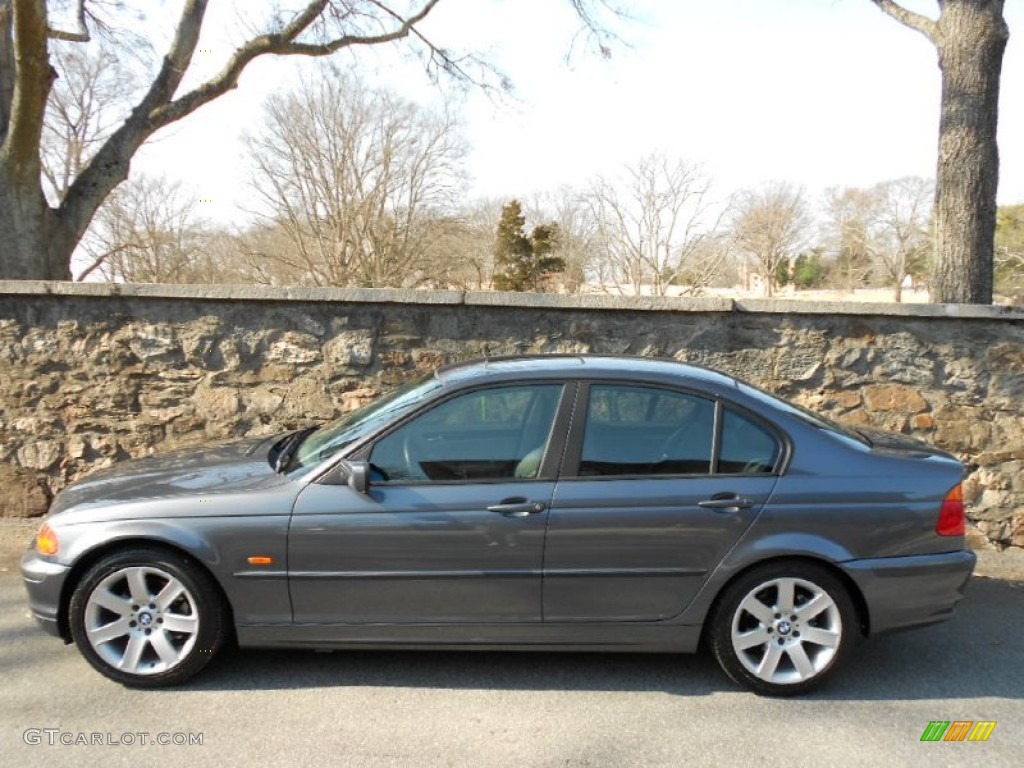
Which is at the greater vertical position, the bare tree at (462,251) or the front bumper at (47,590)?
the bare tree at (462,251)

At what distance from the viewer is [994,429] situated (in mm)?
5512

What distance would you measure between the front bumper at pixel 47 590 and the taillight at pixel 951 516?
387cm

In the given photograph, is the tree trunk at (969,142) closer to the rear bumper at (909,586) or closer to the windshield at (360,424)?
the rear bumper at (909,586)

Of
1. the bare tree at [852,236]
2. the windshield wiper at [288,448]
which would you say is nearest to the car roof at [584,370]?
the windshield wiper at [288,448]

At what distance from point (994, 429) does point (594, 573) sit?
4129mm

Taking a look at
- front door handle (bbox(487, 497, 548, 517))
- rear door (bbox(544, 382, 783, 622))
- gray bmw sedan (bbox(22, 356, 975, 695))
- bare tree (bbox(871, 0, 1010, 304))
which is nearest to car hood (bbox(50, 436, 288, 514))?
gray bmw sedan (bbox(22, 356, 975, 695))

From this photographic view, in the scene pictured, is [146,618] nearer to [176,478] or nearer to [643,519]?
[176,478]

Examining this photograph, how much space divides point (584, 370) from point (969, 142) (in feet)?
14.8

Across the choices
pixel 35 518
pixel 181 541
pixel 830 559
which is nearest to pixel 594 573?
pixel 830 559

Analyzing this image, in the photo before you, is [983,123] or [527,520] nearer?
[527,520]

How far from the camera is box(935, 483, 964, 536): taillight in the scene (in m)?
3.21

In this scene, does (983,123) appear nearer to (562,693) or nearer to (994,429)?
(994,429)

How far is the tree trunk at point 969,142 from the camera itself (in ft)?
19.0

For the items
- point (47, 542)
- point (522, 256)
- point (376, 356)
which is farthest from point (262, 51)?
point (522, 256)
